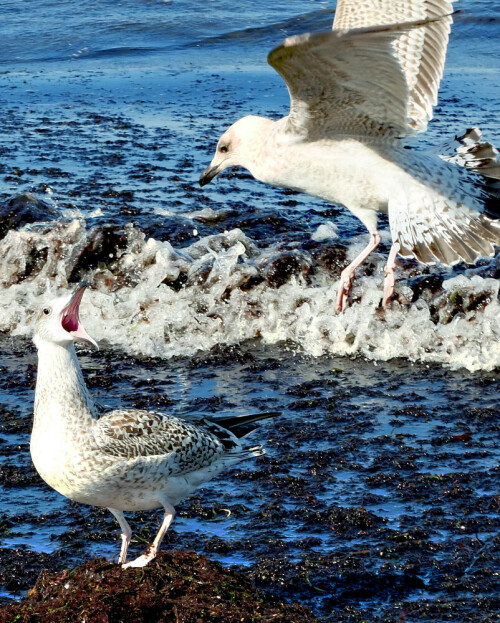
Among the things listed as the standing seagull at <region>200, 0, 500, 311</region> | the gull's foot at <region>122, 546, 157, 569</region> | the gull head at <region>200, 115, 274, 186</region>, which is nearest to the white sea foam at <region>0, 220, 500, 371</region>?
the standing seagull at <region>200, 0, 500, 311</region>

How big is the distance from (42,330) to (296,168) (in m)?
2.76

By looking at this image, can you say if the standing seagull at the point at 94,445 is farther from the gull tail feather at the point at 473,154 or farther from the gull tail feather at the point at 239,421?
the gull tail feather at the point at 473,154

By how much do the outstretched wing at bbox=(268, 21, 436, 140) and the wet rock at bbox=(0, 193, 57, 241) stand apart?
11.1 ft

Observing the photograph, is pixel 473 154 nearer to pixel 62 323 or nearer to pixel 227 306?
pixel 227 306

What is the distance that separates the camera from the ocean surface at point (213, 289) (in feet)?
19.4

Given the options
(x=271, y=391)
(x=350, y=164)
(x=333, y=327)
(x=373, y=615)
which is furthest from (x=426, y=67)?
(x=373, y=615)

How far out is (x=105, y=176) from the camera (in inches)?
408

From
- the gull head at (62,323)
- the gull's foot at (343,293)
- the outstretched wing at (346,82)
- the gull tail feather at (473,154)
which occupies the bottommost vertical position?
the gull's foot at (343,293)

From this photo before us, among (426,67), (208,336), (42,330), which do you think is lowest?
(208,336)

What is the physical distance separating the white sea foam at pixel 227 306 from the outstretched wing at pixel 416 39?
4.38ft

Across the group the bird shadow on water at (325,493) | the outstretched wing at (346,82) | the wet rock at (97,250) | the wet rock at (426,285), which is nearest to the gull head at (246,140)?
the outstretched wing at (346,82)

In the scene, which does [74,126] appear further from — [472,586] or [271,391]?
[472,586]

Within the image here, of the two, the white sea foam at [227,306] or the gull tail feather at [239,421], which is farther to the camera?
the white sea foam at [227,306]

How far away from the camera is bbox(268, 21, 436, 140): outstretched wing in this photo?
5188 mm
